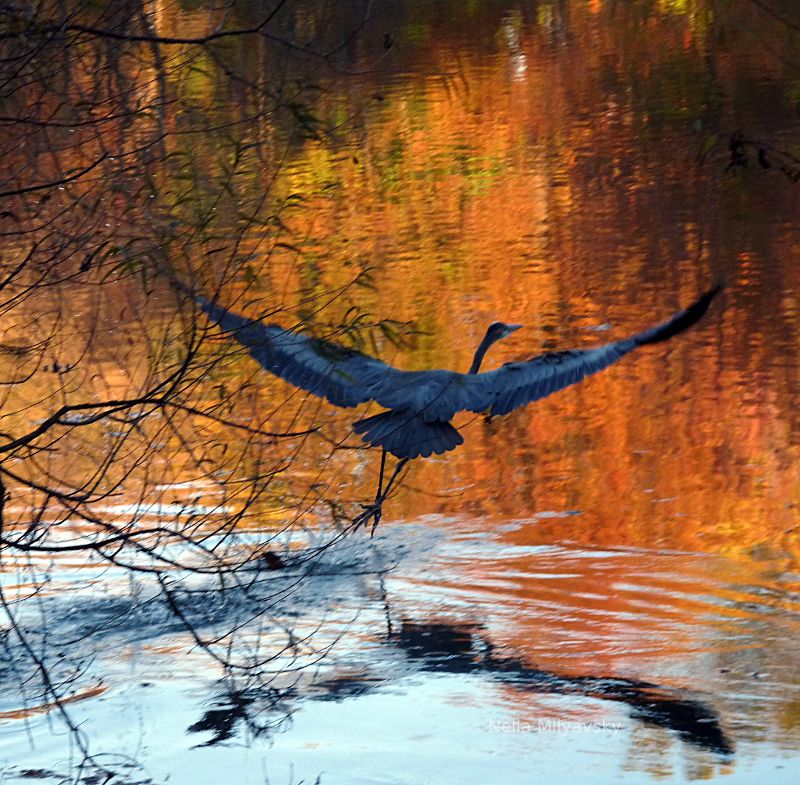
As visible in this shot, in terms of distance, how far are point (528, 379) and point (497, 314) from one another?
11.3ft

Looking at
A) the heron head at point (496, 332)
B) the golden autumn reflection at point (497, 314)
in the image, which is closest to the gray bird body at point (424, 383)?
the golden autumn reflection at point (497, 314)

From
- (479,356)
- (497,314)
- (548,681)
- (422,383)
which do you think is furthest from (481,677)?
(497,314)

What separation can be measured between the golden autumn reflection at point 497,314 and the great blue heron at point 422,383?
35 cm

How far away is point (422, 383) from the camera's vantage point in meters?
6.56

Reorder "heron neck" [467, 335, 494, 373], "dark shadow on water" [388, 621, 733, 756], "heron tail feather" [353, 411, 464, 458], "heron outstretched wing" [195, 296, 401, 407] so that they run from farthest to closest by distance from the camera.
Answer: "heron neck" [467, 335, 494, 373] → "heron outstretched wing" [195, 296, 401, 407] → "heron tail feather" [353, 411, 464, 458] → "dark shadow on water" [388, 621, 733, 756]

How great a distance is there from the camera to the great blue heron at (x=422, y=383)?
6.18 metres

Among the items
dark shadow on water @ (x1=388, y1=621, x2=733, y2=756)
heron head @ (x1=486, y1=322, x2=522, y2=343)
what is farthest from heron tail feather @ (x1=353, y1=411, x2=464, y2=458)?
heron head @ (x1=486, y1=322, x2=522, y2=343)

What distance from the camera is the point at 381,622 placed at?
5855 mm

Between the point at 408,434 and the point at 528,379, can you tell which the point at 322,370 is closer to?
the point at 408,434

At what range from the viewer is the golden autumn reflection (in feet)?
16.8

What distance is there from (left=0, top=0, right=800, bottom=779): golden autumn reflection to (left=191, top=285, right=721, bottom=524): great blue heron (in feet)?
1.14

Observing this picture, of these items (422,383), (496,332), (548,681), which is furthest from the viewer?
(496,332)

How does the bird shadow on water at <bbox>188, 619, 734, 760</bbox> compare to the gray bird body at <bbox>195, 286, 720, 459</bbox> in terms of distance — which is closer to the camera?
the bird shadow on water at <bbox>188, 619, 734, 760</bbox>

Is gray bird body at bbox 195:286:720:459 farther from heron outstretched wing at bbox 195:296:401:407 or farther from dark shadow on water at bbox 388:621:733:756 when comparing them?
dark shadow on water at bbox 388:621:733:756
